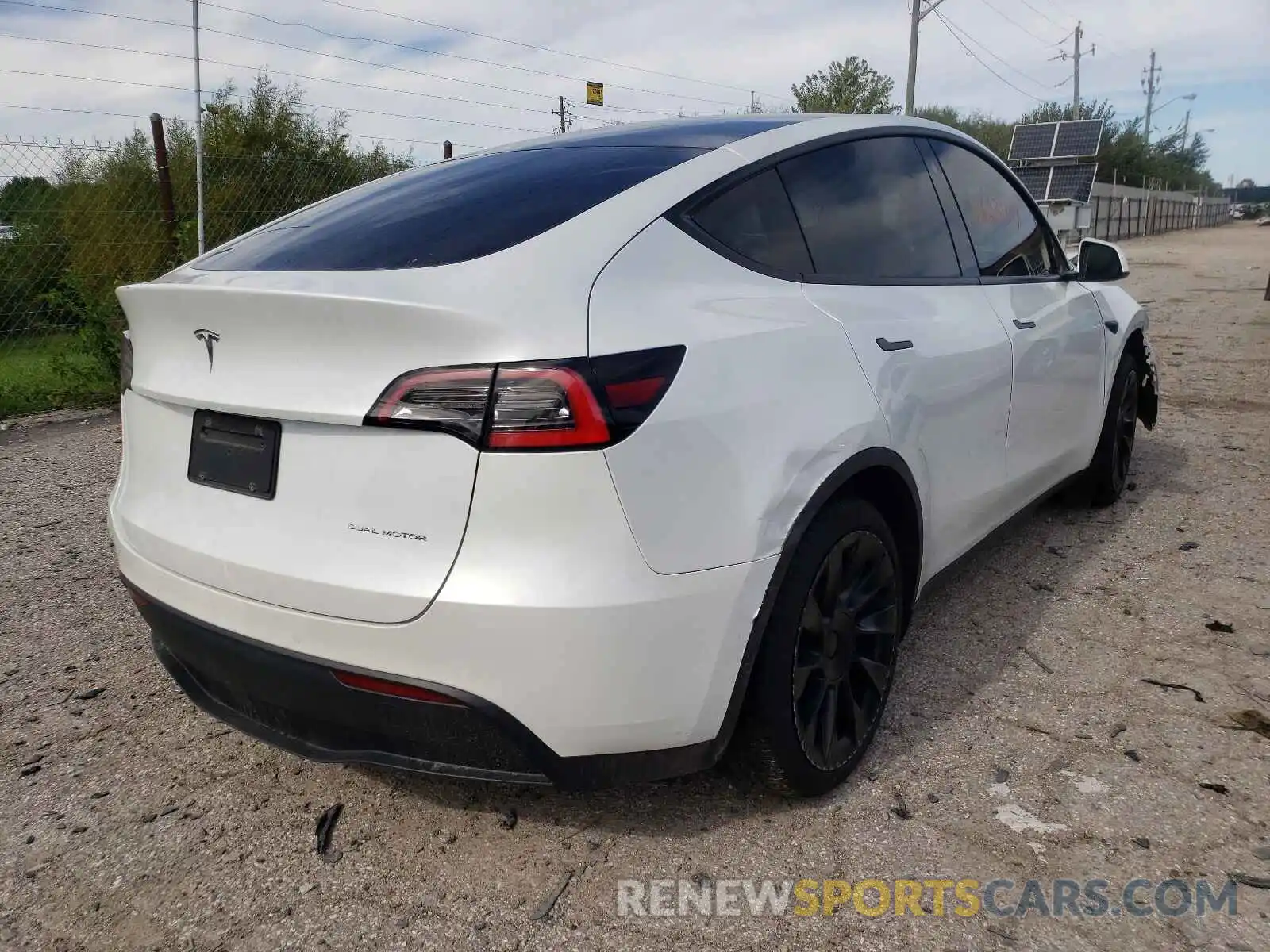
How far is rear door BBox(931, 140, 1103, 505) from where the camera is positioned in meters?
3.36

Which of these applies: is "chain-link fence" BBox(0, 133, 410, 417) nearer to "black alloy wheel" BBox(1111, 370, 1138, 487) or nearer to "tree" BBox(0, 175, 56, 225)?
"tree" BBox(0, 175, 56, 225)

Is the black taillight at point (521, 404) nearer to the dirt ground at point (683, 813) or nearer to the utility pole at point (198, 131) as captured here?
the dirt ground at point (683, 813)

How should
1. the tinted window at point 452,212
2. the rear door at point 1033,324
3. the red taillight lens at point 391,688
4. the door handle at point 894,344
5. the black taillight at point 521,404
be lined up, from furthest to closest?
1. the rear door at point 1033,324
2. the door handle at point 894,344
3. the tinted window at point 452,212
4. the red taillight lens at point 391,688
5. the black taillight at point 521,404

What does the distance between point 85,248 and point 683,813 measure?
7.90 m

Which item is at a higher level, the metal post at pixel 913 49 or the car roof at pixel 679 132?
the metal post at pixel 913 49

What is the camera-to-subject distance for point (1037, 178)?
30.7 m

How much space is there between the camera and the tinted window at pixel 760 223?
7.48 feet

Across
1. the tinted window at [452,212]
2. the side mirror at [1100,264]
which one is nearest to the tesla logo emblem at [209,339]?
the tinted window at [452,212]

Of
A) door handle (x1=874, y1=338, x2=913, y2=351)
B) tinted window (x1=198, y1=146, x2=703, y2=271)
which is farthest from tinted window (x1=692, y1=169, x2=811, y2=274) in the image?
door handle (x1=874, y1=338, x2=913, y2=351)

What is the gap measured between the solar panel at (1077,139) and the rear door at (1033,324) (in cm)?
3002

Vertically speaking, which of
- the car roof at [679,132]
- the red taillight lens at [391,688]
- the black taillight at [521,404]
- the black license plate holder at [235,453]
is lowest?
the red taillight lens at [391,688]

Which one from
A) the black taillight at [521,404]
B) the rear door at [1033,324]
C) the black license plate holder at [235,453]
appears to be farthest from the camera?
the rear door at [1033,324]

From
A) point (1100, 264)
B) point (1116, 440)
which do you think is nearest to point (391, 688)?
point (1100, 264)

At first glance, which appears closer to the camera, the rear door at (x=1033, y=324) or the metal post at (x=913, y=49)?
the rear door at (x=1033, y=324)
